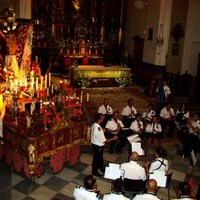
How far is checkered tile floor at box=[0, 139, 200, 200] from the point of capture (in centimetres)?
→ 789

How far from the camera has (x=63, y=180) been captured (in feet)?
28.1

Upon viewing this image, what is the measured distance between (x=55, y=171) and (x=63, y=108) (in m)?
1.65

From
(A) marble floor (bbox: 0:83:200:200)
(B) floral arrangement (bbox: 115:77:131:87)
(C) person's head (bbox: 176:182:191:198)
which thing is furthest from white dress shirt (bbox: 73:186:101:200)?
(B) floral arrangement (bbox: 115:77:131:87)

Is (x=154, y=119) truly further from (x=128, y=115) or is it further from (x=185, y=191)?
(x=185, y=191)

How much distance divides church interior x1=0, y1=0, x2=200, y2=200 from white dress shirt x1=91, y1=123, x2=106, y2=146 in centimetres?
71

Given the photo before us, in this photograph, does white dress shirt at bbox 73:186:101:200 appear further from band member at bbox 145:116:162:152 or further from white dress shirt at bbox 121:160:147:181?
band member at bbox 145:116:162:152

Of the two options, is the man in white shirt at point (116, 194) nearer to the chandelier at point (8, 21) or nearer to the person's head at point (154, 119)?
the person's head at point (154, 119)

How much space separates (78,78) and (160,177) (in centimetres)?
1153

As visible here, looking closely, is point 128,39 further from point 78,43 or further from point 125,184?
point 125,184

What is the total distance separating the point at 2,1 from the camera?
51.7 feet

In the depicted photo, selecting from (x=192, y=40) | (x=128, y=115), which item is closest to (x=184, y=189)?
(x=128, y=115)

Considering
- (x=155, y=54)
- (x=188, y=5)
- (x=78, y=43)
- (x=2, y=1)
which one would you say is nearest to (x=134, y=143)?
(x=2, y=1)

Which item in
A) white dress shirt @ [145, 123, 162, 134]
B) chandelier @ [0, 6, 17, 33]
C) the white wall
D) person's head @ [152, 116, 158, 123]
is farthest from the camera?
the white wall

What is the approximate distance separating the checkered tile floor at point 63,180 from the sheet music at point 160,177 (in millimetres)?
1559
